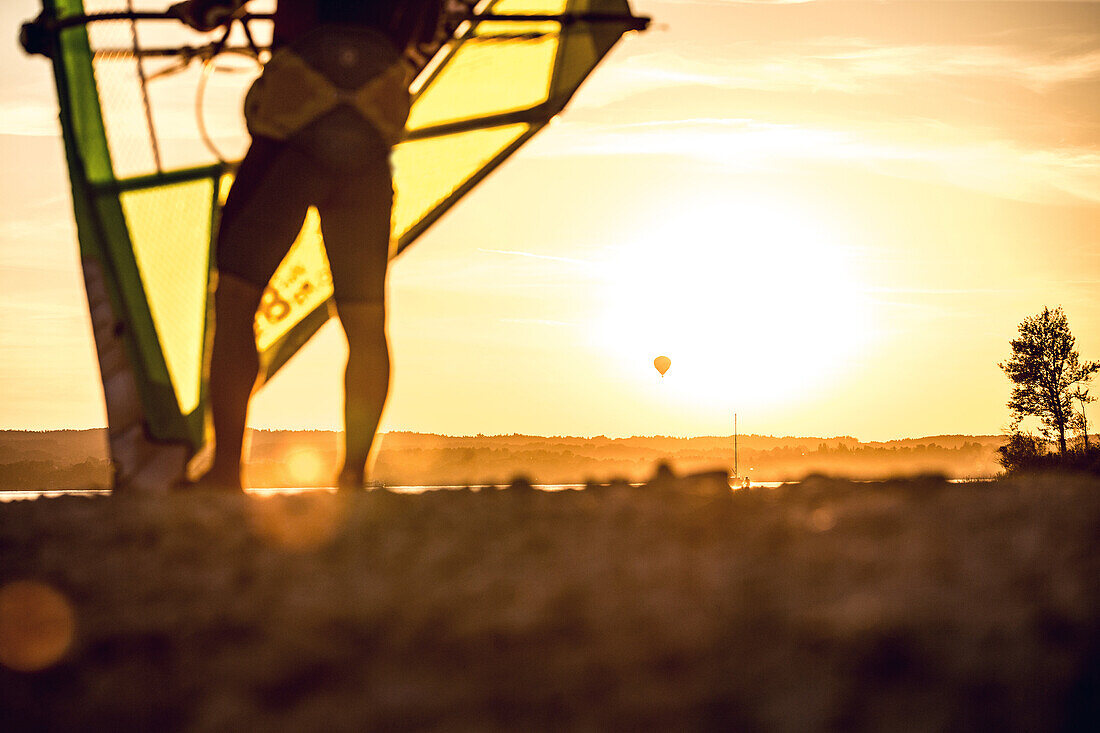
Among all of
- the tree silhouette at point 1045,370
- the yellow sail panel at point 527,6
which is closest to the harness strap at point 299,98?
the yellow sail panel at point 527,6

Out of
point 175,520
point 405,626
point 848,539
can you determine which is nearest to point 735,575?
point 848,539

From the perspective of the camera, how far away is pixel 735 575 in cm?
156

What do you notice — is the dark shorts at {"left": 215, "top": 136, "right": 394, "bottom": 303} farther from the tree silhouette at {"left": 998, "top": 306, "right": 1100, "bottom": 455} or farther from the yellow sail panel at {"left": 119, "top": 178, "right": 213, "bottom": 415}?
the tree silhouette at {"left": 998, "top": 306, "right": 1100, "bottom": 455}

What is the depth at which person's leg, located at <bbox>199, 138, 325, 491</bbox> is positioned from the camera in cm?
323

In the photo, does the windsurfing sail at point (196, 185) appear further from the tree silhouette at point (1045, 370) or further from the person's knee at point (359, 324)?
the tree silhouette at point (1045, 370)

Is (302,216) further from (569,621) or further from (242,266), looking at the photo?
(569,621)

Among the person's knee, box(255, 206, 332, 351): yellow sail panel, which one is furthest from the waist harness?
box(255, 206, 332, 351): yellow sail panel

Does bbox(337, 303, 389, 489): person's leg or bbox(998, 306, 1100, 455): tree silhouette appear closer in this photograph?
bbox(337, 303, 389, 489): person's leg

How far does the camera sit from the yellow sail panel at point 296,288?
4.11 m

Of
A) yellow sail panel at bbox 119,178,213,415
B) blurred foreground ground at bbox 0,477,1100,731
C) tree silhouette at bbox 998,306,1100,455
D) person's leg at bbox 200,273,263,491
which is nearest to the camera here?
blurred foreground ground at bbox 0,477,1100,731

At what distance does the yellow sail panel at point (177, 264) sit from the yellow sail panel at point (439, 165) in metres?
0.84

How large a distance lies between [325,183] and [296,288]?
3.24 feet

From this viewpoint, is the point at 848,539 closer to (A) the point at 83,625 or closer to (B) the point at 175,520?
(A) the point at 83,625

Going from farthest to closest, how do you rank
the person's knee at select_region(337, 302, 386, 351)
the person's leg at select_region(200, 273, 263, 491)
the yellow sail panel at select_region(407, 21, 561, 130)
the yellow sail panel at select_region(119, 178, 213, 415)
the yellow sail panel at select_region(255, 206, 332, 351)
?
the yellow sail panel at select_region(407, 21, 561, 130), the yellow sail panel at select_region(255, 206, 332, 351), the yellow sail panel at select_region(119, 178, 213, 415), the person's knee at select_region(337, 302, 386, 351), the person's leg at select_region(200, 273, 263, 491)
